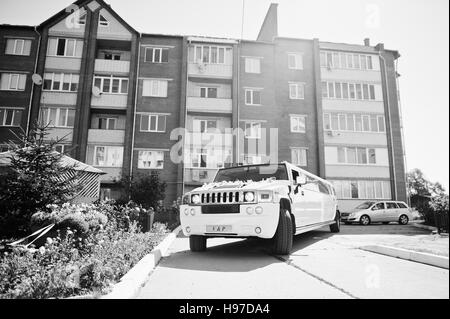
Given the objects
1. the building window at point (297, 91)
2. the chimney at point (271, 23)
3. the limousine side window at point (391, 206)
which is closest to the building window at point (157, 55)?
the chimney at point (271, 23)

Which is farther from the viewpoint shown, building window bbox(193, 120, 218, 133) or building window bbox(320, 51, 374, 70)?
building window bbox(320, 51, 374, 70)

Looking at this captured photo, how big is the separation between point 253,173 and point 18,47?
28.1 meters

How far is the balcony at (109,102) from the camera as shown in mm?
24938

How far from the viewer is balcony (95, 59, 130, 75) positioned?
2543 centimetres

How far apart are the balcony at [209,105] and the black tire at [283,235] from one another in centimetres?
2088

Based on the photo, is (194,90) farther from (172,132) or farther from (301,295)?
(301,295)

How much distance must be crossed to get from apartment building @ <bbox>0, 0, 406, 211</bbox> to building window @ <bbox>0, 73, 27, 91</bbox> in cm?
9

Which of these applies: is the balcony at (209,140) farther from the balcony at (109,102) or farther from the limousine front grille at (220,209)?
the limousine front grille at (220,209)

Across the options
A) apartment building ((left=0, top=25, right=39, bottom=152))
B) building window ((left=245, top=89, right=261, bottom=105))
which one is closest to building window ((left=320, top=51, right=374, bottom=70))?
building window ((left=245, top=89, right=261, bottom=105))

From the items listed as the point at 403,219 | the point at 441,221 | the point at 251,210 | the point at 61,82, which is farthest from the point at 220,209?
the point at 61,82

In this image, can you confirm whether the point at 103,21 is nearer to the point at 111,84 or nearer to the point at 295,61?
the point at 111,84

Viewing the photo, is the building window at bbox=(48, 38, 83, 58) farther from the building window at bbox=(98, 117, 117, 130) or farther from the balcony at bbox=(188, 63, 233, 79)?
the balcony at bbox=(188, 63, 233, 79)

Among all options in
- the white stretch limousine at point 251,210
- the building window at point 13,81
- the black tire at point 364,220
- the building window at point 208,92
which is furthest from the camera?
the building window at point 208,92

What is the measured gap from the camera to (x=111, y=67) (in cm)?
2552
